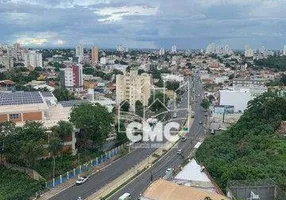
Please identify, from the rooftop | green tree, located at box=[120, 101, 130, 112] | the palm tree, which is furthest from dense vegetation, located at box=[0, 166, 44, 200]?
green tree, located at box=[120, 101, 130, 112]

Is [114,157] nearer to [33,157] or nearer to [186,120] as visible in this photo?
[33,157]

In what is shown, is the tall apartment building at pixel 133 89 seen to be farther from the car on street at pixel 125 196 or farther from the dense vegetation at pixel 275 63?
the dense vegetation at pixel 275 63

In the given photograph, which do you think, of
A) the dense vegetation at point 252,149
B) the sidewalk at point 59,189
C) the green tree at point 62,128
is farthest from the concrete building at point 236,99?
the green tree at point 62,128

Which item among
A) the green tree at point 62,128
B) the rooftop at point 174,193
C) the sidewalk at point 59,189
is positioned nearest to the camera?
the rooftop at point 174,193

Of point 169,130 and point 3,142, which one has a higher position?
point 3,142

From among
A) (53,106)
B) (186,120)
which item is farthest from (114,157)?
(186,120)

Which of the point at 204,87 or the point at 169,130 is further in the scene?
the point at 204,87

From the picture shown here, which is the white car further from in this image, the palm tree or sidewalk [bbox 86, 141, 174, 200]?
the palm tree
